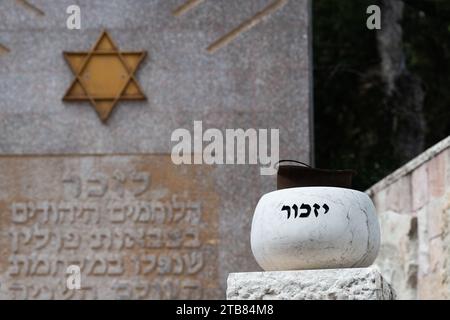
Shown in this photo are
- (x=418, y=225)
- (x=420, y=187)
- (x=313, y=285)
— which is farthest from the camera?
(x=418, y=225)

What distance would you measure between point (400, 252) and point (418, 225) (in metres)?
0.53

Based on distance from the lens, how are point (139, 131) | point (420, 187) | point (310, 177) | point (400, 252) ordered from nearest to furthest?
point (310, 177), point (420, 187), point (400, 252), point (139, 131)

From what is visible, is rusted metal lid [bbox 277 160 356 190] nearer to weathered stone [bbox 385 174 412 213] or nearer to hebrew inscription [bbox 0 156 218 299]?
weathered stone [bbox 385 174 412 213]

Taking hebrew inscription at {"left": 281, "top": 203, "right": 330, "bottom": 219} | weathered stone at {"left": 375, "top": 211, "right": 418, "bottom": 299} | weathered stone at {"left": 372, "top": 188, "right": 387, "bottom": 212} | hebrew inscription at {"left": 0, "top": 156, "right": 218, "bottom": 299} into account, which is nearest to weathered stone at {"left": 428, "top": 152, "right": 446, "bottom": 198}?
weathered stone at {"left": 375, "top": 211, "right": 418, "bottom": 299}

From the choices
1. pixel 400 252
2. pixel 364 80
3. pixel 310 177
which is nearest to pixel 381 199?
pixel 400 252

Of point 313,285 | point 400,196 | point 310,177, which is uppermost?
point 400,196

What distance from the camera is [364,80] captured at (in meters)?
16.1

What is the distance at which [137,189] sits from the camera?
1017 centimetres

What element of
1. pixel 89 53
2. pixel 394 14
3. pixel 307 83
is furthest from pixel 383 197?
pixel 394 14

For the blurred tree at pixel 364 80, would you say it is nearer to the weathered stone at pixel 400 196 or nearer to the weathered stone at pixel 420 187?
the weathered stone at pixel 400 196

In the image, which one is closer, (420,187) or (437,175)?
(437,175)

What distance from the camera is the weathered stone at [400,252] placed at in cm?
930

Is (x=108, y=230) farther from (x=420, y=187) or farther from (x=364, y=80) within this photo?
(x=364, y=80)

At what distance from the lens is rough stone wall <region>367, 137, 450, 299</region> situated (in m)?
8.38
